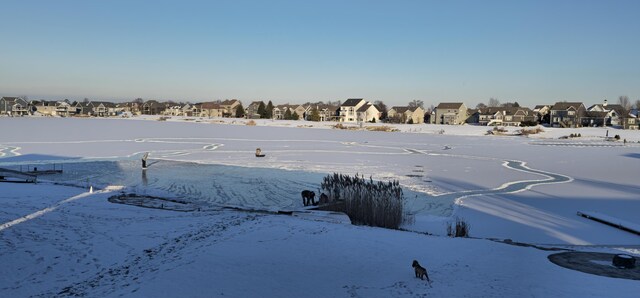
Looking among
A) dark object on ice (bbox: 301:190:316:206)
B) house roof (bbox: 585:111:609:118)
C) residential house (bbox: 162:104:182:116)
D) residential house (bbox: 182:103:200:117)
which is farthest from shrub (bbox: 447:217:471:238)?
residential house (bbox: 162:104:182:116)

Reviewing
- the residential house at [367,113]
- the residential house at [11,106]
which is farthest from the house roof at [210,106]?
the residential house at [367,113]

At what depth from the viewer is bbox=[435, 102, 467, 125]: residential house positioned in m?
105

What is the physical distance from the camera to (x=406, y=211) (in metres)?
13.8

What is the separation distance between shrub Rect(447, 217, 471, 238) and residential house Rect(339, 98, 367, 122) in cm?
10676

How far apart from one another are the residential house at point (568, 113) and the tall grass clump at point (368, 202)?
275 ft

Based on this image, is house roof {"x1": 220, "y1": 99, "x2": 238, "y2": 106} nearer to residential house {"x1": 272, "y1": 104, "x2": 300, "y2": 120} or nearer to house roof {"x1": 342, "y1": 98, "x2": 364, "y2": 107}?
residential house {"x1": 272, "y1": 104, "x2": 300, "y2": 120}

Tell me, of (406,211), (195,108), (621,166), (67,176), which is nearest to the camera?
(406,211)

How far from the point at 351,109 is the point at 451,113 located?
2411cm

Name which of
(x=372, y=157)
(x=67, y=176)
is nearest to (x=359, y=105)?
(x=372, y=157)

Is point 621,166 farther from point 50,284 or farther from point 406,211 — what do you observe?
point 50,284

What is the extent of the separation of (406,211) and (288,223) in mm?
4106

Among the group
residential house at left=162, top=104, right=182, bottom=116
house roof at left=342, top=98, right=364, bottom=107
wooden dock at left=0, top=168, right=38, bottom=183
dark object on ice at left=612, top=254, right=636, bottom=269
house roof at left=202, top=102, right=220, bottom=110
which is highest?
house roof at left=342, top=98, right=364, bottom=107

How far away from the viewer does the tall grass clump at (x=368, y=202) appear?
12648mm

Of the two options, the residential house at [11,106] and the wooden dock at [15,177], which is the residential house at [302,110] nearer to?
the residential house at [11,106]
